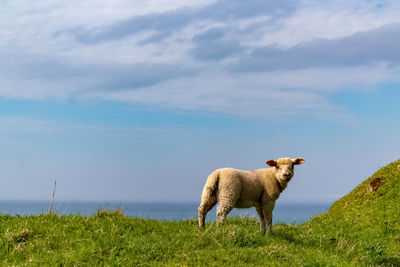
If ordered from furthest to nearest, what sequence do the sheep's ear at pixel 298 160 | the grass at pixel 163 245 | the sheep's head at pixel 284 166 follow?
1. the sheep's ear at pixel 298 160
2. the sheep's head at pixel 284 166
3. the grass at pixel 163 245

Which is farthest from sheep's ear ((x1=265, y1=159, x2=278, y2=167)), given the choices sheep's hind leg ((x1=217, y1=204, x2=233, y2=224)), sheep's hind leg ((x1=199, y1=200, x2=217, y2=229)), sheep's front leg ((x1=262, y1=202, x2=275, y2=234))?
sheep's hind leg ((x1=199, y1=200, x2=217, y2=229))

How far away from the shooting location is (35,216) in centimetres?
1192

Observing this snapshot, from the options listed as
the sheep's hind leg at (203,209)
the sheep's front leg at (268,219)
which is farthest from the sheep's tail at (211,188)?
the sheep's front leg at (268,219)

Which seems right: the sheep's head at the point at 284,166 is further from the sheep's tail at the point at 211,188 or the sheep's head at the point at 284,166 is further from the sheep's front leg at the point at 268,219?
the sheep's tail at the point at 211,188

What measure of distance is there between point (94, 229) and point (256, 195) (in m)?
4.32

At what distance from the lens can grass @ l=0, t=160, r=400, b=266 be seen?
28.9 feet

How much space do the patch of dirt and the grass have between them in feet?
11.1

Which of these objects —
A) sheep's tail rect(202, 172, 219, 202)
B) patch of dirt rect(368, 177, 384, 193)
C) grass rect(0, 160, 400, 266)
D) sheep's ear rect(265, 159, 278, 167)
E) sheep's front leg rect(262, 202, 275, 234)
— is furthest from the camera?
patch of dirt rect(368, 177, 384, 193)

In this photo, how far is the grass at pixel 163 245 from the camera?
8.82 metres

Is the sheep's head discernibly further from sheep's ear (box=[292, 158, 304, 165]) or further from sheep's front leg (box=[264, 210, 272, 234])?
sheep's front leg (box=[264, 210, 272, 234])

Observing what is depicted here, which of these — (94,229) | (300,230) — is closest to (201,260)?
(94,229)

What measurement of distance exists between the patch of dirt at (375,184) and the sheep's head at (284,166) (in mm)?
7023

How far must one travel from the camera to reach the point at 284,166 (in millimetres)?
11867

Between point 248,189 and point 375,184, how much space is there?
8.37 meters
